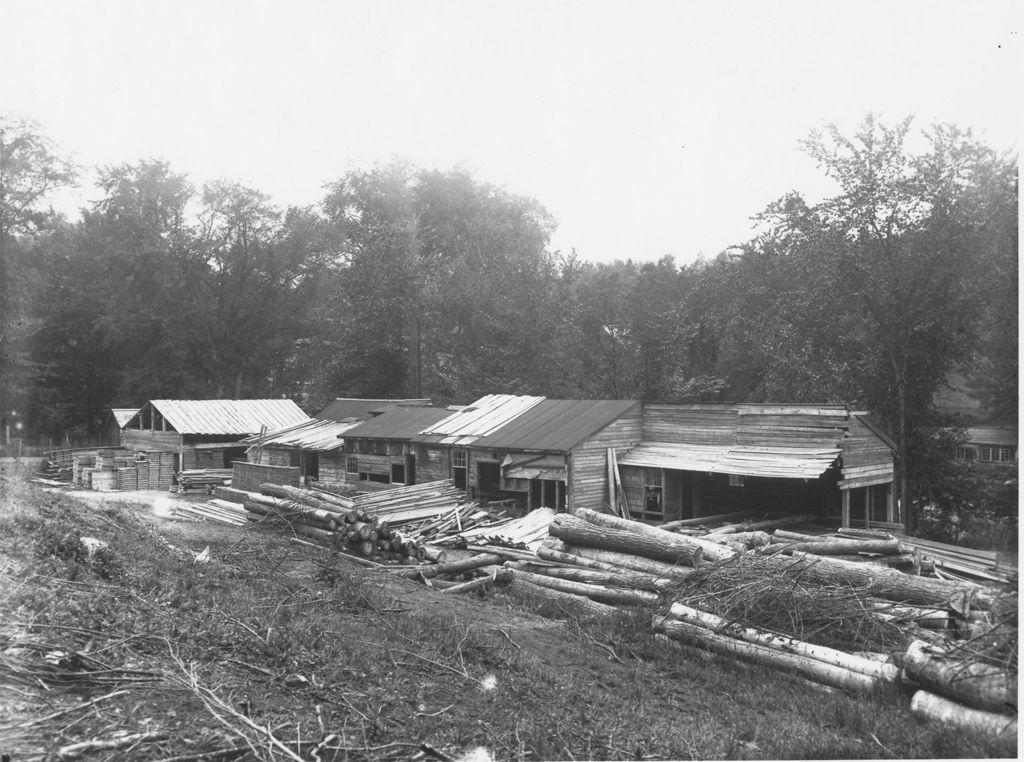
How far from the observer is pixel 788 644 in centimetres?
1090

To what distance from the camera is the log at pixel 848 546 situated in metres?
16.9

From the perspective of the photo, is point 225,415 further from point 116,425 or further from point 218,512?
point 218,512

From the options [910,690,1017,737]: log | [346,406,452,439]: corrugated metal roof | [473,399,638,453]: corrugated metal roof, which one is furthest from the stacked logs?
[910,690,1017,737]: log

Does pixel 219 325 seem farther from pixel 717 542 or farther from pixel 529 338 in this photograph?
pixel 717 542

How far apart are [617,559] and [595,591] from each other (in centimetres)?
166

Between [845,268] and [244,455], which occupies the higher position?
[845,268]

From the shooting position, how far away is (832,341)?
3341 cm

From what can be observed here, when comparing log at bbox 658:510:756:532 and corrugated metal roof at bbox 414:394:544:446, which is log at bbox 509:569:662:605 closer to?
log at bbox 658:510:756:532

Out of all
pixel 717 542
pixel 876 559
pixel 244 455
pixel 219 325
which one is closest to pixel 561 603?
pixel 717 542

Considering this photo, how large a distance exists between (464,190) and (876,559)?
53314 millimetres

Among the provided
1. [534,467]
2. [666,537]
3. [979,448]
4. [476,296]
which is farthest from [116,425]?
[979,448]

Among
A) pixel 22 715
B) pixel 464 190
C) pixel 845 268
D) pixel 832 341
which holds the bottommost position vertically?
pixel 22 715

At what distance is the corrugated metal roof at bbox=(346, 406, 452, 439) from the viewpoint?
3191 centimetres

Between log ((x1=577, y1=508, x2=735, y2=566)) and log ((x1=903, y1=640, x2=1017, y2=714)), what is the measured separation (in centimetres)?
539
